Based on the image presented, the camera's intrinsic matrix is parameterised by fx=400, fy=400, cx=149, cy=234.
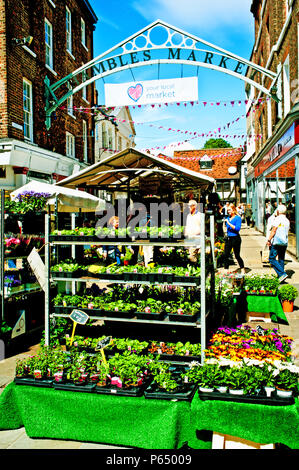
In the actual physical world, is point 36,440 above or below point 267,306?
below

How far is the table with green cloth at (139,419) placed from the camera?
9.90ft

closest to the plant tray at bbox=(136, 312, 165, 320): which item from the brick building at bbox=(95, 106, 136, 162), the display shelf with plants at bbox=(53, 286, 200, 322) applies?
the display shelf with plants at bbox=(53, 286, 200, 322)

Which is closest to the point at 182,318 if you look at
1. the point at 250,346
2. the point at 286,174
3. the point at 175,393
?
the point at 250,346

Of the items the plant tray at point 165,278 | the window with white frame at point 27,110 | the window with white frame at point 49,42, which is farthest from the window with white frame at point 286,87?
the plant tray at point 165,278

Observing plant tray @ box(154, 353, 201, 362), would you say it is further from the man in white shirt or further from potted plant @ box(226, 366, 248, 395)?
the man in white shirt

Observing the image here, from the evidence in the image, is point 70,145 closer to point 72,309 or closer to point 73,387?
point 72,309

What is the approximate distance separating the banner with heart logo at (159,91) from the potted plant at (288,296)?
7.35 metres

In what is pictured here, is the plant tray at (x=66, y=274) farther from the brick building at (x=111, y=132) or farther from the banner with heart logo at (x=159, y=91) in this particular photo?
the brick building at (x=111, y=132)

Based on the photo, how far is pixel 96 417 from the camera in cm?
353

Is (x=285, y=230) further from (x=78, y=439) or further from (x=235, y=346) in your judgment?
(x=78, y=439)

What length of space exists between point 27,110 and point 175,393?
537 inches

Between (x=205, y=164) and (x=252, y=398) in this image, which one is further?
(x=205, y=164)

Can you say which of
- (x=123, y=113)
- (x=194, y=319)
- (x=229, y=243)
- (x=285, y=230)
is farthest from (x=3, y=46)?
(x=123, y=113)

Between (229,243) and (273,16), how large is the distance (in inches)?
399
